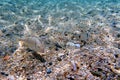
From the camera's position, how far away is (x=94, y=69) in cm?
332

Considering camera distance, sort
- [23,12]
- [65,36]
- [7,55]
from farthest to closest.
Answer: [23,12] < [65,36] < [7,55]

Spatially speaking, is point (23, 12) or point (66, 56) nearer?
point (66, 56)

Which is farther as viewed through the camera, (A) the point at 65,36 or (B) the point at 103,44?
(A) the point at 65,36

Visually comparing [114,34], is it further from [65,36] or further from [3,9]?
[3,9]

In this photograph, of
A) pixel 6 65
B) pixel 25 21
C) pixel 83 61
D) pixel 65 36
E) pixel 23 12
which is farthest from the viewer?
pixel 23 12

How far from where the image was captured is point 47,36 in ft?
17.6

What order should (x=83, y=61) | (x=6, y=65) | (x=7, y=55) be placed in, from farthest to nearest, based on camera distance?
(x=7, y=55)
(x=6, y=65)
(x=83, y=61)

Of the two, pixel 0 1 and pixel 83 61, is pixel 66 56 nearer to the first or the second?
pixel 83 61

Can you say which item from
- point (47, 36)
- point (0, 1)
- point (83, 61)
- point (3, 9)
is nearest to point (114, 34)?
point (47, 36)

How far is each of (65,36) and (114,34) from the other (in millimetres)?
1382

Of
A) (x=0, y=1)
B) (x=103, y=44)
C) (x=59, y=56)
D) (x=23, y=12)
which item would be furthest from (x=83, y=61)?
(x=0, y=1)

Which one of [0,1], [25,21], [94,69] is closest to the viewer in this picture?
[94,69]

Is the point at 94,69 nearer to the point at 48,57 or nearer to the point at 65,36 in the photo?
the point at 48,57

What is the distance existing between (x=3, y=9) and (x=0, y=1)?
226 cm
